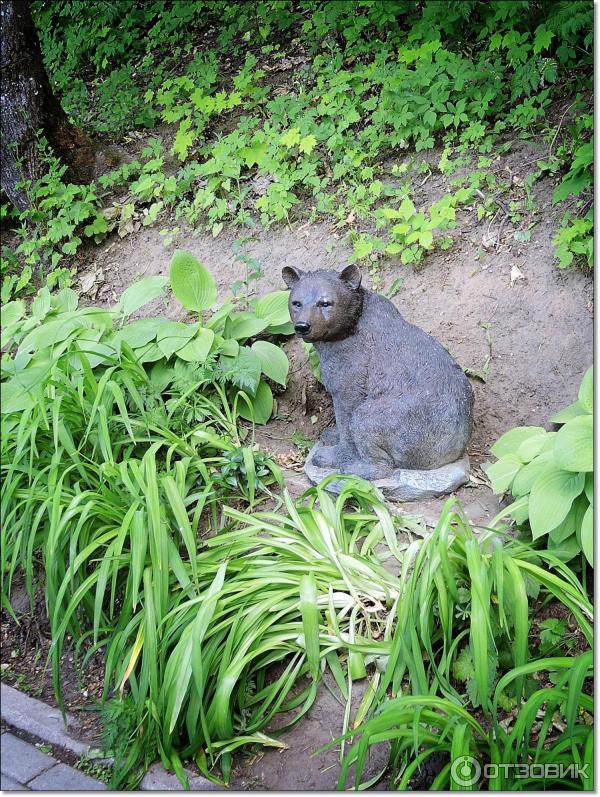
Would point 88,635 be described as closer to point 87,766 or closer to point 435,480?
point 87,766

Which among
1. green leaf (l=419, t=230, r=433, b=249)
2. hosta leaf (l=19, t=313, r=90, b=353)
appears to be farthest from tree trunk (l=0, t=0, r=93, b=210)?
green leaf (l=419, t=230, r=433, b=249)

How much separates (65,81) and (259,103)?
108cm

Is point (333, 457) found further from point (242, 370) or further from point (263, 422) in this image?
point (242, 370)

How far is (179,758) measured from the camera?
6.66 feet

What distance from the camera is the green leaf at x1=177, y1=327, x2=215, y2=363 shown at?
9.87 feet

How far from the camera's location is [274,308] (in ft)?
11.0

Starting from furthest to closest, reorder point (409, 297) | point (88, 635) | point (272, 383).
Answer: point (409, 297)
point (272, 383)
point (88, 635)

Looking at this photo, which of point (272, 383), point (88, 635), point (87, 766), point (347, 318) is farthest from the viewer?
point (272, 383)

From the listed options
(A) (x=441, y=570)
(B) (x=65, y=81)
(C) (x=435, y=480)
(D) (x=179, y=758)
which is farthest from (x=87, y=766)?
(B) (x=65, y=81)

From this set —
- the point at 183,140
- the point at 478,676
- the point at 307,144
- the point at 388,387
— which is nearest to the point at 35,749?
the point at 478,676

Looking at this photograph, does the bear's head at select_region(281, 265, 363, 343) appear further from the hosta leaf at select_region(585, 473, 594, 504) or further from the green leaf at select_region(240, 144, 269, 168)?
the green leaf at select_region(240, 144, 269, 168)

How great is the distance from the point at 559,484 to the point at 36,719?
5.03 ft

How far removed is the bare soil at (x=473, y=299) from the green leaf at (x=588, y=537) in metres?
0.43

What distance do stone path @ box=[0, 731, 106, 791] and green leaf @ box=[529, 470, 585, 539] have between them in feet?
4.44
